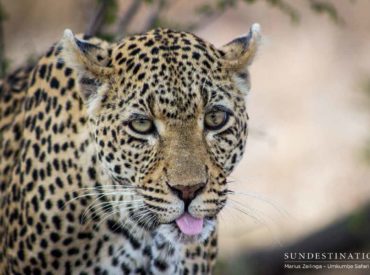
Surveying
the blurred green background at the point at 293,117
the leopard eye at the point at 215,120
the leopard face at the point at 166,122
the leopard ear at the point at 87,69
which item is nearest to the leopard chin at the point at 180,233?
the leopard face at the point at 166,122

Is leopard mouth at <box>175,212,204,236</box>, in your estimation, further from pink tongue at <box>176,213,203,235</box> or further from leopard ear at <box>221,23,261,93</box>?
leopard ear at <box>221,23,261,93</box>

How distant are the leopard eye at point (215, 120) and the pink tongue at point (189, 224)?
26.2 inches

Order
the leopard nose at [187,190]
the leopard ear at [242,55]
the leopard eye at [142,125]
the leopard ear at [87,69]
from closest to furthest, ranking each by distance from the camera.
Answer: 1. the leopard nose at [187,190]
2. the leopard eye at [142,125]
3. the leopard ear at [87,69]
4. the leopard ear at [242,55]

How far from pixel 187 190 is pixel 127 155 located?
0.64 meters

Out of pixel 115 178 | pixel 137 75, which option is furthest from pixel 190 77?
pixel 115 178

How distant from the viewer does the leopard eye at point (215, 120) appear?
7.44 metres

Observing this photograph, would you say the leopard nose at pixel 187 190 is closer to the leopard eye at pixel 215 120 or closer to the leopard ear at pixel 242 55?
the leopard eye at pixel 215 120

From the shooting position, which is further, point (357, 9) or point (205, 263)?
point (357, 9)

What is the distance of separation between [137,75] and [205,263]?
5.79 feet

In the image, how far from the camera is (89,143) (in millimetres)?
7750

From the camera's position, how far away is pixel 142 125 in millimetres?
7398

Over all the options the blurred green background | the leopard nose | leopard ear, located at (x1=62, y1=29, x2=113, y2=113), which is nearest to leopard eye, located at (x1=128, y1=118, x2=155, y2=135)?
leopard ear, located at (x1=62, y1=29, x2=113, y2=113)

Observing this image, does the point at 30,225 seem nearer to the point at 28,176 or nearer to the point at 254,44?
the point at 28,176

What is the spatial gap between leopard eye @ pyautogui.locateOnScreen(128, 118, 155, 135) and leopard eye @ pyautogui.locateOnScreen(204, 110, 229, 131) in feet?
1.30
